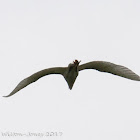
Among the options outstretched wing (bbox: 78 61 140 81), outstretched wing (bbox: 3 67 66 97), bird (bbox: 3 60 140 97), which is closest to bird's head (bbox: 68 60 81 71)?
bird (bbox: 3 60 140 97)

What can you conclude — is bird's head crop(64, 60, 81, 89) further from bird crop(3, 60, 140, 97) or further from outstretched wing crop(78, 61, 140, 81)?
outstretched wing crop(78, 61, 140, 81)

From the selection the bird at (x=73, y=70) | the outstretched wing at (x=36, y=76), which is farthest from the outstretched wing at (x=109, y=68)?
the outstretched wing at (x=36, y=76)

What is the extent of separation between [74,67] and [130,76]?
6.18ft

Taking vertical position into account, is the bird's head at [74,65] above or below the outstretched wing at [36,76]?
above

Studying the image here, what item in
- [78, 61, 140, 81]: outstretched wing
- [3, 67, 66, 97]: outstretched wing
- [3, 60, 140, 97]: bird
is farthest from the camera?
[3, 67, 66, 97]: outstretched wing

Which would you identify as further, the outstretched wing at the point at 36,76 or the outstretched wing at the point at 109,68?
the outstretched wing at the point at 36,76

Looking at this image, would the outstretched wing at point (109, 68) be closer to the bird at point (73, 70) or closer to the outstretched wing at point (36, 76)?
the bird at point (73, 70)

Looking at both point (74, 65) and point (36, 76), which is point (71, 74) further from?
point (36, 76)

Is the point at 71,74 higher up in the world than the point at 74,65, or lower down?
lower down

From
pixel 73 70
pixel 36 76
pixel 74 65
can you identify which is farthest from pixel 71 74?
pixel 36 76

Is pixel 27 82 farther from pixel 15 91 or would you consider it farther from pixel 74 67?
pixel 74 67

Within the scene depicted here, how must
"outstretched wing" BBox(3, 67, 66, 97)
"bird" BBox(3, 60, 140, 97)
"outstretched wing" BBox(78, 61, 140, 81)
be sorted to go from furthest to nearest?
"outstretched wing" BBox(3, 67, 66, 97) → "bird" BBox(3, 60, 140, 97) → "outstretched wing" BBox(78, 61, 140, 81)

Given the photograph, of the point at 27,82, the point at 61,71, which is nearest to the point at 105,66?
the point at 61,71

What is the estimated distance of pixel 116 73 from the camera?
54.4ft
